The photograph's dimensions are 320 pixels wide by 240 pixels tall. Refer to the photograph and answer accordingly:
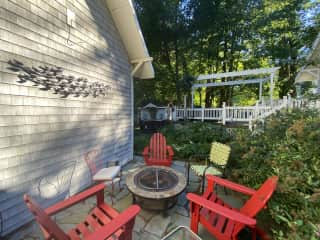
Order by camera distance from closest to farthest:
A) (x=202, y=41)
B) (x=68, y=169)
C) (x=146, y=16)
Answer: (x=68, y=169) < (x=146, y=16) < (x=202, y=41)

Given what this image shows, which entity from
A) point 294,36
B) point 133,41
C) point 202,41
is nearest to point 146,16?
point 202,41

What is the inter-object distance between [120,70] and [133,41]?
2.91 ft

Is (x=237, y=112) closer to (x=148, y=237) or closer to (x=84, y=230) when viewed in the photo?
(x=148, y=237)

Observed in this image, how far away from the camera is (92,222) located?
1930mm

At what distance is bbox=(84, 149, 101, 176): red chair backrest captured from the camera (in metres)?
3.25

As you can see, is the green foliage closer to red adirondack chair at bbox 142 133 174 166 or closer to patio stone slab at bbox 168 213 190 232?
patio stone slab at bbox 168 213 190 232

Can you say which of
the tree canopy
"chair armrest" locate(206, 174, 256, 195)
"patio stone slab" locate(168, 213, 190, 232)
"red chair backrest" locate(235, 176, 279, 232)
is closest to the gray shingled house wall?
"patio stone slab" locate(168, 213, 190, 232)

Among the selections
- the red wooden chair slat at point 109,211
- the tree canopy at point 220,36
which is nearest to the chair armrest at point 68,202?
the red wooden chair slat at point 109,211

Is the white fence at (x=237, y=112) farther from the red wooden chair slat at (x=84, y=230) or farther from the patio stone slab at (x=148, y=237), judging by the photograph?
the red wooden chair slat at (x=84, y=230)

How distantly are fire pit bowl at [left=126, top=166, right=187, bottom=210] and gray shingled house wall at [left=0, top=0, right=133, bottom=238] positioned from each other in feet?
4.51

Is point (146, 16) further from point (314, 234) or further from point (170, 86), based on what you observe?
point (314, 234)

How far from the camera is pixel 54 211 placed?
5.29ft

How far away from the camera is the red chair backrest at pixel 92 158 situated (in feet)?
10.7

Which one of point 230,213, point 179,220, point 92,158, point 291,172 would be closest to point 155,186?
point 179,220
